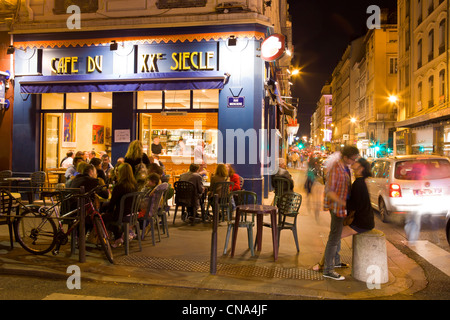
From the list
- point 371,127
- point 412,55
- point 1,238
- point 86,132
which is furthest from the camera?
point 371,127

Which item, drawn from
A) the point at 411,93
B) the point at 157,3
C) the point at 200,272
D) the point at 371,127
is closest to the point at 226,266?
the point at 200,272

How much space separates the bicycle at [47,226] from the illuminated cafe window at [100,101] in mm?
6841

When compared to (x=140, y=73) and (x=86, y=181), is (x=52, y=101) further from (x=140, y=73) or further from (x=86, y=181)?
(x=86, y=181)

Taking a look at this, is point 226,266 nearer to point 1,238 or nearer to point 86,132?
point 1,238

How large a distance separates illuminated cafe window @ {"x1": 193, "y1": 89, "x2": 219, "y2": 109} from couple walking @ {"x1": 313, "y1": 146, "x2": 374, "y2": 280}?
741 cm

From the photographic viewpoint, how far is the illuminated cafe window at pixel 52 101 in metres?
13.7

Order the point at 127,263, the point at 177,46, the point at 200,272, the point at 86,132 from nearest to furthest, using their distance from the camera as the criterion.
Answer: the point at 200,272
the point at 127,263
the point at 177,46
the point at 86,132

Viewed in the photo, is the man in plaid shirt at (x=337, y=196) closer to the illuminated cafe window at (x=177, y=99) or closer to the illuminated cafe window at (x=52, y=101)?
the illuminated cafe window at (x=177, y=99)

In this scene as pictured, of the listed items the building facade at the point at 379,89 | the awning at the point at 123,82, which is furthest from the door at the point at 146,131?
the building facade at the point at 379,89

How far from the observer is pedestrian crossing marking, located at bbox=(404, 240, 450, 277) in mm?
6438

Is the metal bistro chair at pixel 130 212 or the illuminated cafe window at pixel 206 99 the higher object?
the illuminated cafe window at pixel 206 99

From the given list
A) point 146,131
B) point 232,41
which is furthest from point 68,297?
point 146,131

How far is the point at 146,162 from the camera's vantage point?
10539mm

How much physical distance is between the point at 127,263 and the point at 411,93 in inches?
1265
